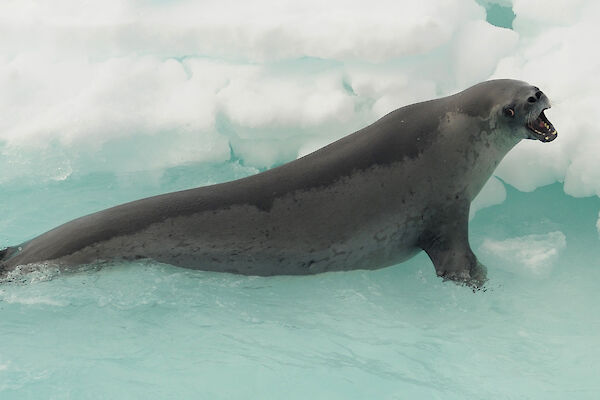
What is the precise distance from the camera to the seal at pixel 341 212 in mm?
5215

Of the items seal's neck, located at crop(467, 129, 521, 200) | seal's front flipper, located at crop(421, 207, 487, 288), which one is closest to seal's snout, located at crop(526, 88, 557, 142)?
seal's neck, located at crop(467, 129, 521, 200)

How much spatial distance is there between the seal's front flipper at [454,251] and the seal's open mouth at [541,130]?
782mm

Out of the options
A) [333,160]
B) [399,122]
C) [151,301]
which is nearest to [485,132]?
[399,122]

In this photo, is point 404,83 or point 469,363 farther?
point 404,83

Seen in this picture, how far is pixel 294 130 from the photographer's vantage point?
7078 millimetres

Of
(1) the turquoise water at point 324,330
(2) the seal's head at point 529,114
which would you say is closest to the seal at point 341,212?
(2) the seal's head at point 529,114

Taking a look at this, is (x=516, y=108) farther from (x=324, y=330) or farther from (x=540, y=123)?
(x=324, y=330)

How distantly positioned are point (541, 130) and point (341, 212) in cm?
164

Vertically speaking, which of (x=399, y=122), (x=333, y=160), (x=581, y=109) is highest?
(x=581, y=109)

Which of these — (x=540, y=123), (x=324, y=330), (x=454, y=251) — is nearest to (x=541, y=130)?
(x=540, y=123)

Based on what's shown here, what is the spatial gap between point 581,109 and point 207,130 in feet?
12.3

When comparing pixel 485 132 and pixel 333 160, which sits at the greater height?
pixel 485 132

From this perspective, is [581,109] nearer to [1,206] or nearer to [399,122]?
[399,122]

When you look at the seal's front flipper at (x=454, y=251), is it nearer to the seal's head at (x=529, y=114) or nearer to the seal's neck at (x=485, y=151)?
the seal's neck at (x=485, y=151)
